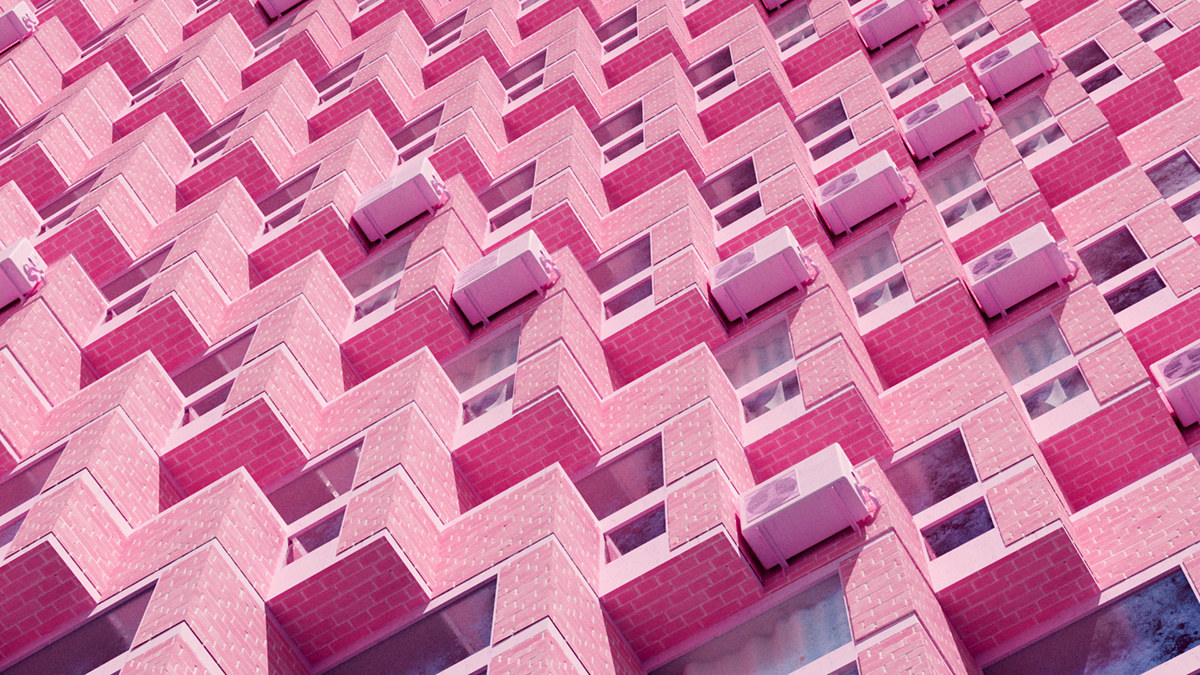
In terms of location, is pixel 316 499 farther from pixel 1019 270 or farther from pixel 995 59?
pixel 995 59

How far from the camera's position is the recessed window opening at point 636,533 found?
19531mm

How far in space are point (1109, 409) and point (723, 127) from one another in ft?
48.9

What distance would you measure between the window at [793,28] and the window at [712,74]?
5.57ft

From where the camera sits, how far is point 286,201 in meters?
31.1

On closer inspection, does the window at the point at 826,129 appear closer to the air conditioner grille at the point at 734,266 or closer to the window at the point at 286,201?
the air conditioner grille at the point at 734,266

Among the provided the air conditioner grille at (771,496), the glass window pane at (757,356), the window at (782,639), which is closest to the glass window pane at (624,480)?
the air conditioner grille at (771,496)

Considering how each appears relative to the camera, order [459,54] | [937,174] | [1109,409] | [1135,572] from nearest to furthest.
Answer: [1135,572] < [1109,409] < [937,174] < [459,54]

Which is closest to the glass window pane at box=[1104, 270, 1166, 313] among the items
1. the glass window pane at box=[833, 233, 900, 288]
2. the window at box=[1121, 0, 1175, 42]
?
the glass window pane at box=[833, 233, 900, 288]

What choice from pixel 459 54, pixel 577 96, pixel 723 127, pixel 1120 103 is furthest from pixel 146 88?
pixel 1120 103

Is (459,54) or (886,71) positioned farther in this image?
(459,54)

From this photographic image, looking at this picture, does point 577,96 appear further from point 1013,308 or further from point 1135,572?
point 1135,572

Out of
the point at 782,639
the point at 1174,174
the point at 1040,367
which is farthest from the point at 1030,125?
the point at 782,639

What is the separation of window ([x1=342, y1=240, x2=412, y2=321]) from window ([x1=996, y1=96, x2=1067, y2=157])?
1277 cm

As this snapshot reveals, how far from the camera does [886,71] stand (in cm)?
3322
